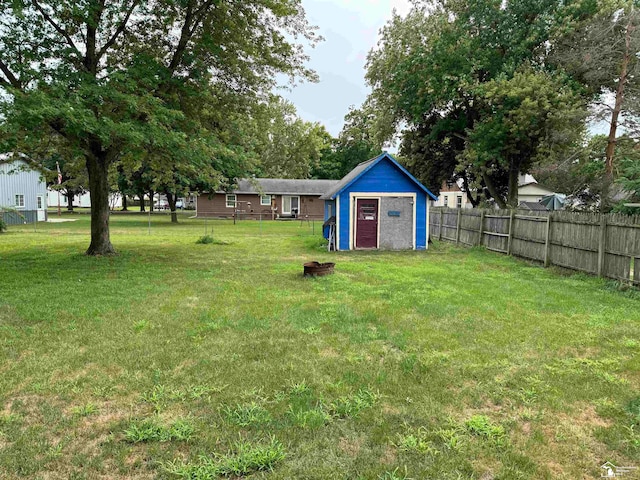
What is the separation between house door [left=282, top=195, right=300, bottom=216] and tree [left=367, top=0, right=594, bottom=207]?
613 inches

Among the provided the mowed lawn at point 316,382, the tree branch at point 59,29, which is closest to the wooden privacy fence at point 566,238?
the mowed lawn at point 316,382

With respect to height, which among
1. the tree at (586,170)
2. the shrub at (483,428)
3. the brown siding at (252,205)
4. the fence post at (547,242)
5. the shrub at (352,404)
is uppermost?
the tree at (586,170)

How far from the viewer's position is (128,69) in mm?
9953

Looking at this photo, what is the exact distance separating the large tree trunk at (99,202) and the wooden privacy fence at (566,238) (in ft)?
41.3

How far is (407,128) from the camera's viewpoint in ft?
82.9

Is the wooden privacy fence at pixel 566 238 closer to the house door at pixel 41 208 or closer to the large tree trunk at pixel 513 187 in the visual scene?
the large tree trunk at pixel 513 187

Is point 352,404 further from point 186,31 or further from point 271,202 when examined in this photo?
point 271,202

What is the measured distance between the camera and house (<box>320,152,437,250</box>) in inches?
573

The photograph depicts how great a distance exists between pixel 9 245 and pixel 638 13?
77.2ft

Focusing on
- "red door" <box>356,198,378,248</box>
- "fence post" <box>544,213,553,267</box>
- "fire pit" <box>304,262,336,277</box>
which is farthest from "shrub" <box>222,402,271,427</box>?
"red door" <box>356,198,378,248</box>

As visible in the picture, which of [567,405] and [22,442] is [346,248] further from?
[22,442]

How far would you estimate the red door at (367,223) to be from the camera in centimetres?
1472

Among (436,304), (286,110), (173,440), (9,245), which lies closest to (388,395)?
(173,440)

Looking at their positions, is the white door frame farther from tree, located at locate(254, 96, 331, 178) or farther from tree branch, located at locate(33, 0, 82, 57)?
tree, located at locate(254, 96, 331, 178)
